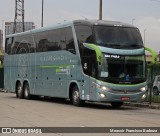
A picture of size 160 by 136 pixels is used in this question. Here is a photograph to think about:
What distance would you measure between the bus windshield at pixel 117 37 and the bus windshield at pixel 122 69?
0.65m

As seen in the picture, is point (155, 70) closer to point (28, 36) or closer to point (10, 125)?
point (28, 36)

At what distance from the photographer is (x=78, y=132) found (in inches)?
479

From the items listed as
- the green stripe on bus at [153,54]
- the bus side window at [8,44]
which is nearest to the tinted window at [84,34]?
the green stripe on bus at [153,54]

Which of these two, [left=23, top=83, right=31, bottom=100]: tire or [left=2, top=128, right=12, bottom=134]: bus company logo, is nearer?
[left=2, top=128, right=12, bottom=134]: bus company logo

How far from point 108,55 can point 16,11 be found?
204 ft

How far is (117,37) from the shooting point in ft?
70.7

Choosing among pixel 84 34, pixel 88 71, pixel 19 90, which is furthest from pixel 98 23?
pixel 19 90

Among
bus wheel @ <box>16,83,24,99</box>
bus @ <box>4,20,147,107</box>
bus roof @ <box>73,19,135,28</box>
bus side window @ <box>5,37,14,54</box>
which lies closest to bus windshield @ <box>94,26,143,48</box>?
bus @ <box>4,20,147,107</box>

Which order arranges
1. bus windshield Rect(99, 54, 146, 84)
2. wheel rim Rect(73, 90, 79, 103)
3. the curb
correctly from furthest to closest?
the curb
wheel rim Rect(73, 90, 79, 103)
bus windshield Rect(99, 54, 146, 84)

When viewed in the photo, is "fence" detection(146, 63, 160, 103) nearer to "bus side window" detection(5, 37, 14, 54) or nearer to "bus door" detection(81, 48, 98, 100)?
"bus door" detection(81, 48, 98, 100)

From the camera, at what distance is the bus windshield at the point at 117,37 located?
2122 cm

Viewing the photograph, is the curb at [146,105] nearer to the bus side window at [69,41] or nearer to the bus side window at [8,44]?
the bus side window at [69,41]

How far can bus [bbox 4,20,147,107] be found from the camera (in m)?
20.9

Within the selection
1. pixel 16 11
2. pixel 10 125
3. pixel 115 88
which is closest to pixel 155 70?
pixel 115 88
